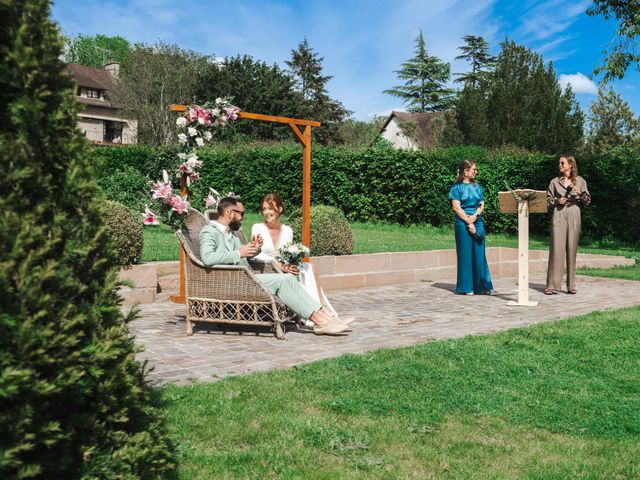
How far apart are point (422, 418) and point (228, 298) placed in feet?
10.8

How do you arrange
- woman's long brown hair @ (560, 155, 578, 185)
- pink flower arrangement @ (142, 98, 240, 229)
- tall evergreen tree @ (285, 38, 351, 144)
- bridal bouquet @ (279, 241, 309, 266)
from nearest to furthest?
bridal bouquet @ (279, 241, 309, 266) → pink flower arrangement @ (142, 98, 240, 229) → woman's long brown hair @ (560, 155, 578, 185) → tall evergreen tree @ (285, 38, 351, 144)

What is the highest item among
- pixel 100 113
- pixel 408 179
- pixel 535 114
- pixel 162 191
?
pixel 100 113

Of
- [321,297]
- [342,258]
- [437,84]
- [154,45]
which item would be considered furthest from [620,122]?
[321,297]

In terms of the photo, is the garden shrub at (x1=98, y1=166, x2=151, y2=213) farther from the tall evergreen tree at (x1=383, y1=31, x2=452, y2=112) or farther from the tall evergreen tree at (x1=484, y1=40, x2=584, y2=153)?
the tall evergreen tree at (x1=383, y1=31, x2=452, y2=112)

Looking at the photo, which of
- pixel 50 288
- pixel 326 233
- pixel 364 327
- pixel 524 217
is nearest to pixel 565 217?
pixel 524 217

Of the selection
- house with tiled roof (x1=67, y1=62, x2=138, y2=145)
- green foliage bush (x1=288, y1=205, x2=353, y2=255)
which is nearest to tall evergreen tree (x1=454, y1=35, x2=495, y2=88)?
house with tiled roof (x1=67, y1=62, x2=138, y2=145)

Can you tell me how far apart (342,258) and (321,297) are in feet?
10.6

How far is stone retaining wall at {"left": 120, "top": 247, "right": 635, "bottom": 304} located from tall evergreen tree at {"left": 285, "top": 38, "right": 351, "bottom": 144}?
3850cm

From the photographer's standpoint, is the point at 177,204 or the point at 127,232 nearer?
the point at 177,204

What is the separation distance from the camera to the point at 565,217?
10.4 meters

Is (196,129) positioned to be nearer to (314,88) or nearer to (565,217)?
(565,217)

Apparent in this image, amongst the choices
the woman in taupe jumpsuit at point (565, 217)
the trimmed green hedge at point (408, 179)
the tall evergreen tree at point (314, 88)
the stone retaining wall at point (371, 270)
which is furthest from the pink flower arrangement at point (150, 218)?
the tall evergreen tree at point (314, 88)

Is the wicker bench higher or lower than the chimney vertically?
lower

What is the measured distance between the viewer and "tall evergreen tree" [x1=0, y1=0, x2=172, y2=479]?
1967mm
